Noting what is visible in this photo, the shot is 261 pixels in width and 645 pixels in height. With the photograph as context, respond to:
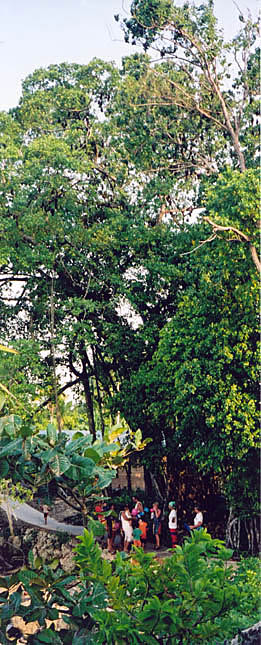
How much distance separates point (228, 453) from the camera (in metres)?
8.37

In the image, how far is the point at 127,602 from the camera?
2227 millimetres

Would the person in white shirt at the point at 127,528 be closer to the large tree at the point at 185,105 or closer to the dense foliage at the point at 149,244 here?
the dense foliage at the point at 149,244

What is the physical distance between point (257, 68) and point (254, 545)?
720 centimetres

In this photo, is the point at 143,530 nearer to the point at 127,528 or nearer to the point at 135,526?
the point at 127,528

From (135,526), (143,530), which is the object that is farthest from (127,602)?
(135,526)

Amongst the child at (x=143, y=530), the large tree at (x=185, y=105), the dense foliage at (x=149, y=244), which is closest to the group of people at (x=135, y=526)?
the child at (x=143, y=530)

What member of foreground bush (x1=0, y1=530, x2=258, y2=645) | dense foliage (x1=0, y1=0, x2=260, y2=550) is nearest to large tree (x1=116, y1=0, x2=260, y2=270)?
dense foliage (x1=0, y1=0, x2=260, y2=550)

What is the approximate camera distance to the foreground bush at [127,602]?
6.77ft

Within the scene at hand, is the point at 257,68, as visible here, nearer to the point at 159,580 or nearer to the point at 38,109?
the point at 38,109

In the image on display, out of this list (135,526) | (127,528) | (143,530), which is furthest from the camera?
(135,526)

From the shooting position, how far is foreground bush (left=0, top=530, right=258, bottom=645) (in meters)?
2.06

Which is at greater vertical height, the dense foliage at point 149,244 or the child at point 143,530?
the dense foliage at point 149,244

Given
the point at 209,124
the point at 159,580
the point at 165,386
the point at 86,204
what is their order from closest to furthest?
the point at 159,580
the point at 165,386
the point at 209,124
the point at 86,204

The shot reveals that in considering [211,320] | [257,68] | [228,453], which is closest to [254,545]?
[228,453]
